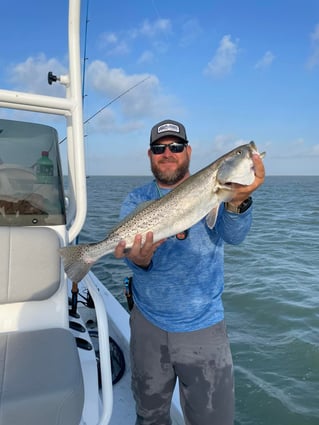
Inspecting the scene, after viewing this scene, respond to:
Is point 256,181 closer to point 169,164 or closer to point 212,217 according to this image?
point 212,217

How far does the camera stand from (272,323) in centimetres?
654

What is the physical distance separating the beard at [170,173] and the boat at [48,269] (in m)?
0.71

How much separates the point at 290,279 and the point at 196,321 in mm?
6784

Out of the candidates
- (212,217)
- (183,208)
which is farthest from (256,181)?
(183,208)

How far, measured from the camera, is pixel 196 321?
2.53 metres

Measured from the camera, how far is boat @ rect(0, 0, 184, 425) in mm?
2344

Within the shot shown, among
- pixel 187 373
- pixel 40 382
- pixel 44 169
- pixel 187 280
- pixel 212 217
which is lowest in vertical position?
pixel 187 373

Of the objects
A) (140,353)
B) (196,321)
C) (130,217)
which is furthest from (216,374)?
(130,217)

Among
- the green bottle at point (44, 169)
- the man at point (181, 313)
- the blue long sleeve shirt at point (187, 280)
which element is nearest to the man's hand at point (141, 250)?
the man at point (181, 313)

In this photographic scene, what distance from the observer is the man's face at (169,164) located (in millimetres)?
2711

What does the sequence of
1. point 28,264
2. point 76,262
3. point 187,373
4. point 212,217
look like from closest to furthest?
point 212,217 < point 187,373 < point 76,262 < point 28,264

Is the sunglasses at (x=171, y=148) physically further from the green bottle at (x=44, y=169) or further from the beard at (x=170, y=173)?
the green bottle at (x=44, y=169)

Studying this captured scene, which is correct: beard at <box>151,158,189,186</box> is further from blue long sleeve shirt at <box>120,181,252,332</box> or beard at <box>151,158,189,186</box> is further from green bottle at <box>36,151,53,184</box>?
green bottle at <box>36,151,53,184</box>

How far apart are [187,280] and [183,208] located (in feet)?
1.64
